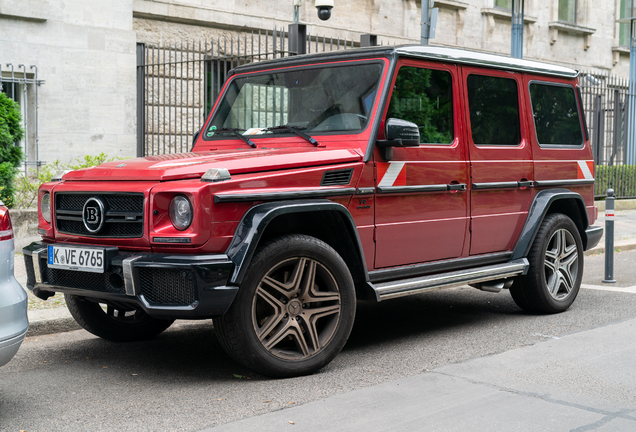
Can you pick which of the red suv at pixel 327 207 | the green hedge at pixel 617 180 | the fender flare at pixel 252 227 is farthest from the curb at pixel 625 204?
the fender flare at pixel 252 227

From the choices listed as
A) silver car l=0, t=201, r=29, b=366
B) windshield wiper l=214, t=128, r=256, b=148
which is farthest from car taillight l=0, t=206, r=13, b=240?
windshield wiper l=214, t=128, r=256, b=148

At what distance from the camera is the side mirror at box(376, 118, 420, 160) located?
5.19 metres

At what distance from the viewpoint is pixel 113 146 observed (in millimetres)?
13203

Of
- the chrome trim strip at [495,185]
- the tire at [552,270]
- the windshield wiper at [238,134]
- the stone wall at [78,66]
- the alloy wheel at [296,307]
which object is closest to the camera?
the alloy wheel at [296,307]

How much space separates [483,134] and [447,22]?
14.1 m

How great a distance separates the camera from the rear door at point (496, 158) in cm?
606

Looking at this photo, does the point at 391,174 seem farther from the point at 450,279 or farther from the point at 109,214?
the point at 109,214

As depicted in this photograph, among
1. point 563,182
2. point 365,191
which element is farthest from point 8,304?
point 563,182

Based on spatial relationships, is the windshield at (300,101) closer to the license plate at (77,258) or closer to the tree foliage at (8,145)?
the license plate at (77,258)

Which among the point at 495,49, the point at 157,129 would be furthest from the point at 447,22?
the point at 157,129

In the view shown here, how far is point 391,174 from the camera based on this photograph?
210 inches

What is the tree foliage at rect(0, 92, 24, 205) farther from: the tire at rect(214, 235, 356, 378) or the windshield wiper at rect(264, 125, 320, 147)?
the tire at rect(214, 235, 356, 378)

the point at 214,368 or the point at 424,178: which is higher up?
the point at 424,178

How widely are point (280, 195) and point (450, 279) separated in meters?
1.72
